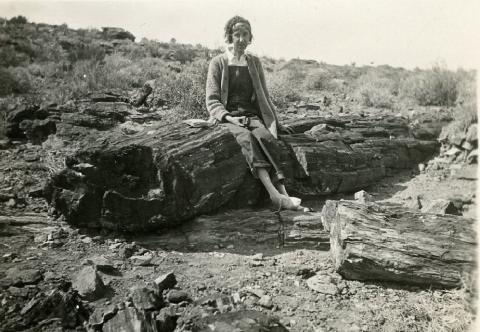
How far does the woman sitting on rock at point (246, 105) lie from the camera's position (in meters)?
4.27

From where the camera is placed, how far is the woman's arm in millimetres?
4766

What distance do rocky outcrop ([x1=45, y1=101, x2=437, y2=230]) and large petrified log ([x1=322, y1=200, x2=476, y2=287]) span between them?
4.56ft

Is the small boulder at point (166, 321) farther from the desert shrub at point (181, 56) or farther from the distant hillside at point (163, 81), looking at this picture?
the desert shrub at point (181, 56)

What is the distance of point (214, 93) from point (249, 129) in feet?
2.18

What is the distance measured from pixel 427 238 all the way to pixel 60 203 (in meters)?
3.40

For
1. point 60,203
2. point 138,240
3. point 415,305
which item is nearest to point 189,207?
point 138,240

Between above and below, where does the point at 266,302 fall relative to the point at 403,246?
below

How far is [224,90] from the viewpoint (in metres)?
4.92

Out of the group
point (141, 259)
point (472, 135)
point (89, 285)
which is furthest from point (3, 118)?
point (472, 135)

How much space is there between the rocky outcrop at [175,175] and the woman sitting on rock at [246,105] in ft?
0.57

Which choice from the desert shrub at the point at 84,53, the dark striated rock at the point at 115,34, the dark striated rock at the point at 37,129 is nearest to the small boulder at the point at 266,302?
the dark striated rock at the point at 37,129

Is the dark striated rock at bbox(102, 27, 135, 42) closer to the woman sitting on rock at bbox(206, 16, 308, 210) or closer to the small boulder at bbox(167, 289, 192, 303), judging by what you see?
the woman sitting on rock at bbox(206, 16, 308, 210)

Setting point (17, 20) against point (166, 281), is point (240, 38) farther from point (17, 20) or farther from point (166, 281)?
point (17, 20)

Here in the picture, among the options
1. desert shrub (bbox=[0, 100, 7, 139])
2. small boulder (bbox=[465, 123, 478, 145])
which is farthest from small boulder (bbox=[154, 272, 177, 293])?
small boulder (bbox=[465, 123, 478, 145])
